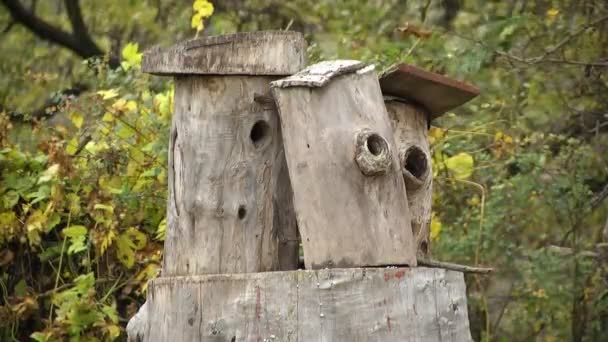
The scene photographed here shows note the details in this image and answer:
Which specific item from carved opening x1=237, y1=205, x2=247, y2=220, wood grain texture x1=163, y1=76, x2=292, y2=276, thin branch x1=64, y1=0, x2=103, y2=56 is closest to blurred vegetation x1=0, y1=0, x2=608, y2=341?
thin branch x1=64, y1=0, x2=103, y2=56

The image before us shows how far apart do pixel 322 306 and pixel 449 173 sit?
336 cm

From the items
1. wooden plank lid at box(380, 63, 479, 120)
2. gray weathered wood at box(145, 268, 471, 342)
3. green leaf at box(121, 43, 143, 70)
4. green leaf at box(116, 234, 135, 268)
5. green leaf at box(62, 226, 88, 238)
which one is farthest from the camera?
green leaf at box(121, 43, 143, 70)

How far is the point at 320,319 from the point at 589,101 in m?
4.63

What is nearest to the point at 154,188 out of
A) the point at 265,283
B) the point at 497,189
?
the point at 497,189

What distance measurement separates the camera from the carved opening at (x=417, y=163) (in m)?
4.57

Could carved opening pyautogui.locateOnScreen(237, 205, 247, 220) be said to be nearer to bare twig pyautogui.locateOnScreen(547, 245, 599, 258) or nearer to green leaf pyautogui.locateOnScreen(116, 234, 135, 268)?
green leaf pyautogui.locateOnScreen(116, 234, 135, 268)

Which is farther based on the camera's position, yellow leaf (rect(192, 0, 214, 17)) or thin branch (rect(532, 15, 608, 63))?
thin branch (rect(532, 15, 608, 63))

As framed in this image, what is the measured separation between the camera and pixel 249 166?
421 cm

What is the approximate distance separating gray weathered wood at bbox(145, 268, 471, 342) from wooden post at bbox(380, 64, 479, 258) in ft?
1.67

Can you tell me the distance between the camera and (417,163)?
4598 millimetres

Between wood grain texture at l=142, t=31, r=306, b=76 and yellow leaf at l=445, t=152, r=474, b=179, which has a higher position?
wood grain texture at l=142, t=31, r=306, b=76

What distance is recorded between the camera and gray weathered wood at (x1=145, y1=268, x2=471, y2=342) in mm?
3889

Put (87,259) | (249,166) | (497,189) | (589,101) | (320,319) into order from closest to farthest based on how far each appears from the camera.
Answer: (320,319), (249,166), (87,259), (497,189), (589,101)

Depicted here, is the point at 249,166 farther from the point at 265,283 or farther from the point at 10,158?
the point at 10,158
